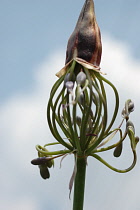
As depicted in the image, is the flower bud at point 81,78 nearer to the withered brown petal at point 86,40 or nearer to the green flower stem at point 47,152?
the withered brown petal at point 86,40

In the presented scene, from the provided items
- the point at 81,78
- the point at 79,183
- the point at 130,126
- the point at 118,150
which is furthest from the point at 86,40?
the point at 79,183

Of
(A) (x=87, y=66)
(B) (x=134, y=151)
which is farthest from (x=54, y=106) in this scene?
(B) (x=134, y=151)

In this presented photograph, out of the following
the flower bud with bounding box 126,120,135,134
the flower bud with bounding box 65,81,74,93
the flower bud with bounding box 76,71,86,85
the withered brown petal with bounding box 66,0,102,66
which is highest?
the withered brown petal with bounding box 66,0,102,66

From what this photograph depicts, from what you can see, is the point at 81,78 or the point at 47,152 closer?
the point at 81,78

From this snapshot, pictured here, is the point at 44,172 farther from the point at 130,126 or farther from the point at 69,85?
the point at 69,85

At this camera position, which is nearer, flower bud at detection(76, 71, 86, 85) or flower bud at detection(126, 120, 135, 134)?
flower bud at detection(76, 71, 86, 85)

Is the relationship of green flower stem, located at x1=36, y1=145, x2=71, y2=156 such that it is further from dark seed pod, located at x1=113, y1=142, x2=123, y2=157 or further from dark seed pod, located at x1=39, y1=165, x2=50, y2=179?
dark seed pod, located at x1=113, y1=142, x2=123, y2=157
